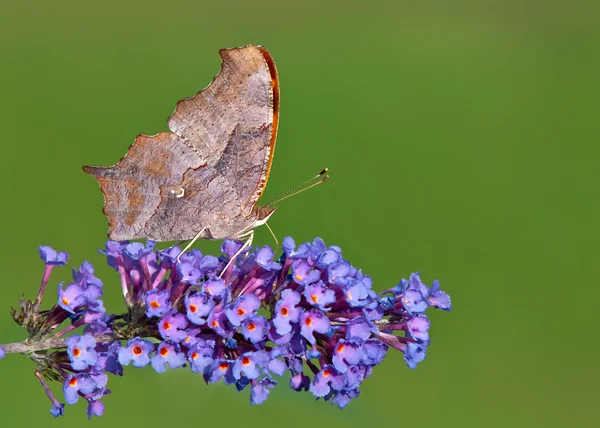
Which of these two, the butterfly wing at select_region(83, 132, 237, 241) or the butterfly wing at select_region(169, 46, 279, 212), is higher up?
the butterfly wing at select_region(169, 46, 279, 212)

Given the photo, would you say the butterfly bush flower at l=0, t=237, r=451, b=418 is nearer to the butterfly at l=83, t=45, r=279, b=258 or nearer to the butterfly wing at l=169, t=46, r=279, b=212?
the butterfly at l=83, t=45, r=279, b=258

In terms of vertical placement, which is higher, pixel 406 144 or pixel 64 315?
pixel 406 144

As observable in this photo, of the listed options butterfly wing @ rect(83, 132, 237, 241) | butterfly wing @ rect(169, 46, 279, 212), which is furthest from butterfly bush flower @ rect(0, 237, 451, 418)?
butterfly wing @ rect(169, 46, 279, 212)

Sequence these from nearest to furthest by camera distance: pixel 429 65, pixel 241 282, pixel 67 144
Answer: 1. pixel 241 282
2. pixel 67 144
3. pixel 429 65

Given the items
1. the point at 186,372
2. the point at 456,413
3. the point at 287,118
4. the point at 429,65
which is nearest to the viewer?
the point at 186,372

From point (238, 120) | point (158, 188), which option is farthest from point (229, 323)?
point (238, 120)

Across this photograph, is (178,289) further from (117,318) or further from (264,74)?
(264,74)

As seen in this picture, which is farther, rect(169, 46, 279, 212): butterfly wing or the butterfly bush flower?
rect(169, 46, 279, 212): butterfly wing

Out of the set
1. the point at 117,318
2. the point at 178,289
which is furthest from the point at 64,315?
the point at 178,289
